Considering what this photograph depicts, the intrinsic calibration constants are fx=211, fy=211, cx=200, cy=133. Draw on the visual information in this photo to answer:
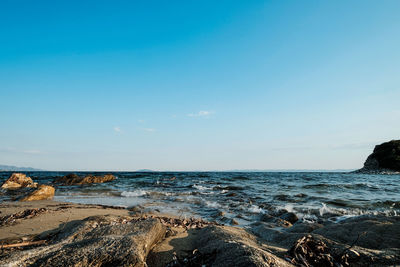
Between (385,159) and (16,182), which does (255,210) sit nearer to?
(16,182)

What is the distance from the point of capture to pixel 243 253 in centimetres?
212

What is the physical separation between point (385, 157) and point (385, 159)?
0.56m

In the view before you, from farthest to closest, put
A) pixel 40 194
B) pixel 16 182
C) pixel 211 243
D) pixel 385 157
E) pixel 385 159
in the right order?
1. pixel 385 157
2. pixel 385 159
3. pixel 16 182
4. pixel 40 194
5. pixel 211 243

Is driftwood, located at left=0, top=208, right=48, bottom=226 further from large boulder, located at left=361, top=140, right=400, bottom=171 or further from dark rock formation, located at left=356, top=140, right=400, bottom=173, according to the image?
large boulder, located at left=361, top=140, right=400, bottom=171

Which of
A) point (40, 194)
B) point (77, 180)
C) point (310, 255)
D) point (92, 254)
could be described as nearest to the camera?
point (92, 254)

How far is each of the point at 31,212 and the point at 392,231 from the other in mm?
8234

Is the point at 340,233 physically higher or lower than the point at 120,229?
lower

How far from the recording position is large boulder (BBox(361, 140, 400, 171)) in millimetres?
48281

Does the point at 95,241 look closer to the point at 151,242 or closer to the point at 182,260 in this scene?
the point at 151,242

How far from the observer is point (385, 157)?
51031 millimetres

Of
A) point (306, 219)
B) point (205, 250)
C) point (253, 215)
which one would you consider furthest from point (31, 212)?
point (306, 219)

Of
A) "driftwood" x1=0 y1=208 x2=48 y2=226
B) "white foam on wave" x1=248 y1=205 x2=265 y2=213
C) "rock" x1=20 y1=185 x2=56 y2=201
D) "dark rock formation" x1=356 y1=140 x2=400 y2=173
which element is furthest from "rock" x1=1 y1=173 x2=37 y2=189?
"dark rock formation" x1=356 y1=140 x2=400 y2=173

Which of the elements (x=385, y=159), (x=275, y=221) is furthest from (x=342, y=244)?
(x=385, y=159)

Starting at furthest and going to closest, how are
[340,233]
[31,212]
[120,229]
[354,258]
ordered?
[31,212]
[340,233]
[120,229]
[354,258]
